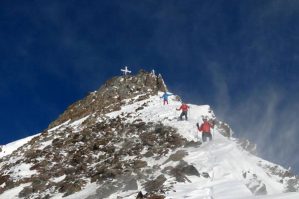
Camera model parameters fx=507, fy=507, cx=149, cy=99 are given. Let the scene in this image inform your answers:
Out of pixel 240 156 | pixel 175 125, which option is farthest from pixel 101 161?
pixel 240 156

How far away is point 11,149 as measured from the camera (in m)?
43.9

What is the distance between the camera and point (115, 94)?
5166 centimetres

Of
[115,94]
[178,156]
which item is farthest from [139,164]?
[115,94]

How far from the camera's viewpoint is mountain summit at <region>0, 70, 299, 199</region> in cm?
2286

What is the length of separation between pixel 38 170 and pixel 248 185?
15467mm

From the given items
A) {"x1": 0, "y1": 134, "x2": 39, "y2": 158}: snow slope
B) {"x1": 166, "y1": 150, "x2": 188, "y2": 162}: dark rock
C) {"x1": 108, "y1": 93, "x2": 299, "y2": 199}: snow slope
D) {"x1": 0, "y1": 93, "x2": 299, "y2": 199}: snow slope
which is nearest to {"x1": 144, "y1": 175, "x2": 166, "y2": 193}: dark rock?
{"x1": 0, "y1": 93, "x2": 299, "y2": 199}: snow slope

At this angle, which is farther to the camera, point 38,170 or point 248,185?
point 38,170

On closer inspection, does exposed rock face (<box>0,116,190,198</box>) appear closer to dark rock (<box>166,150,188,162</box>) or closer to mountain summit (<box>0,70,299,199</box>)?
mountain summit (<box>0,70,299,199</box>)

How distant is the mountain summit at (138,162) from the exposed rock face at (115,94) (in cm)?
237

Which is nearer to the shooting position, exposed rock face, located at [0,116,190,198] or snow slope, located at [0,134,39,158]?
exposed rock face, located at [0,116,190,198]

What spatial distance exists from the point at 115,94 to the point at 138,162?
24.2 meters

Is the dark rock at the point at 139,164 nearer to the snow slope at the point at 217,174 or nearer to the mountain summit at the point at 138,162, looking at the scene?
the mountain summit at the point at 138,162

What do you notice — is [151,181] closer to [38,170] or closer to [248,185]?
[248,185]

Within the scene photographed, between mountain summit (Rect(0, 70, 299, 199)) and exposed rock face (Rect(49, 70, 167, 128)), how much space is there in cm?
237
